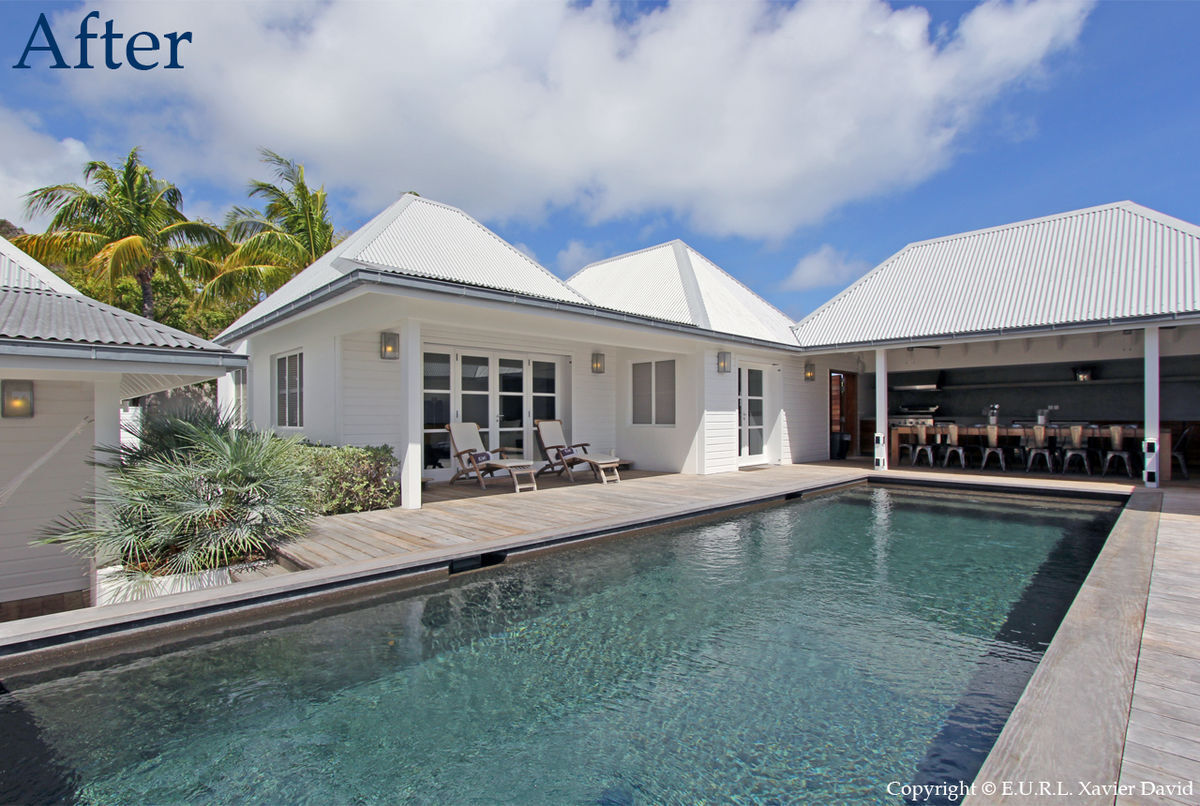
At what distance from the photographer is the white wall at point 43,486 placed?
18.5 feet

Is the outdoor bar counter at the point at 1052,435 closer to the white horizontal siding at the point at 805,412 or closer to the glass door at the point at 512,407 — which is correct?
the white horizontal siding at the point at 805,412

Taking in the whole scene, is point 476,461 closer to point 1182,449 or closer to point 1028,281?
point 1028,281

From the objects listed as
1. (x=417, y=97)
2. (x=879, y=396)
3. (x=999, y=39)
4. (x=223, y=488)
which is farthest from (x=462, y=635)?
(x=417, y=97)

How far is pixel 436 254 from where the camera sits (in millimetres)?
9086

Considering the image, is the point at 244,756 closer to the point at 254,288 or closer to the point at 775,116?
the point at 775,116

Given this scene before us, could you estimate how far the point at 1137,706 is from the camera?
2211mm

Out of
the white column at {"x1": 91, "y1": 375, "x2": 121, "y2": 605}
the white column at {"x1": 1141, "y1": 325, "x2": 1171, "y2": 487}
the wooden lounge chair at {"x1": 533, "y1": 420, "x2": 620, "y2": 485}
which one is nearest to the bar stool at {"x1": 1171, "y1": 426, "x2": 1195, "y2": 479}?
the white column at {"x1": 1141, "y1": 325, "x2": 1171, "y2": 487}

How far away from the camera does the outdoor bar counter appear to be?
895 centimetres

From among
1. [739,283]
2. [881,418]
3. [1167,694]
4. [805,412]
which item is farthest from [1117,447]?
[1167,694]

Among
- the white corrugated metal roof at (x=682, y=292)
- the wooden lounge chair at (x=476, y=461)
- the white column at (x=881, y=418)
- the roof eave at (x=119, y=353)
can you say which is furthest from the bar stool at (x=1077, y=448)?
the roof eave at (x=119, y=353)

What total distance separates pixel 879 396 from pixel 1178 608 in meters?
7.85

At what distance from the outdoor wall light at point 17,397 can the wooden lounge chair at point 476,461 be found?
460cm

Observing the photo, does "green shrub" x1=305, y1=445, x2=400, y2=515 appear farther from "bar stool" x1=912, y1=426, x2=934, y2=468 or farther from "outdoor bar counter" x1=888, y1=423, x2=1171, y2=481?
"bar stool" x1=912, y1=426, x2=934, y2=468

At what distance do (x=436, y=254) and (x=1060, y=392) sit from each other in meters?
13.8
